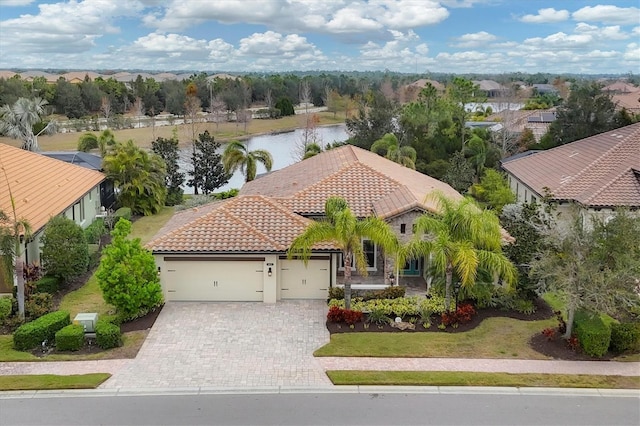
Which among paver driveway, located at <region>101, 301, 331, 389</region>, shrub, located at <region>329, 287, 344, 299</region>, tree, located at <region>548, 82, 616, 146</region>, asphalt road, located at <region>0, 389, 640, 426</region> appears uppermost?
tree, located at <region>548, 82, 616, 146</region>

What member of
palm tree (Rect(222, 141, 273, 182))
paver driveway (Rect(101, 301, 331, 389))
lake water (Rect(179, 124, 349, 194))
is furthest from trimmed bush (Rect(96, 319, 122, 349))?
lake water (Rect(179, 124, 349, 194))

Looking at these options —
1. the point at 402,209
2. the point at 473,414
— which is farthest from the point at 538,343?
the point at 402,209

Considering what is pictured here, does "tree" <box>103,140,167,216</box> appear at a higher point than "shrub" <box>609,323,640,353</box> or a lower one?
higher

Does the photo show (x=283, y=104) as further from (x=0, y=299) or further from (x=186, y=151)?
(x=0, y=299)

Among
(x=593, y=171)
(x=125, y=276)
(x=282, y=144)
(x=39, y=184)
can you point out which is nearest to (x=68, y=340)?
(x=125, y=276)

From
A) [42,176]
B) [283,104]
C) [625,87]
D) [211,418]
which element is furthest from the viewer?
[625,87]

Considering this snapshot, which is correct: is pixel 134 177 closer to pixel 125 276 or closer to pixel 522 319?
pixel 125 276

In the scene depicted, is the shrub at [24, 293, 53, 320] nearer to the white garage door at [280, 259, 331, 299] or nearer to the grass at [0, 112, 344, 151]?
the white garage door at [280, 259, 331, 299]
